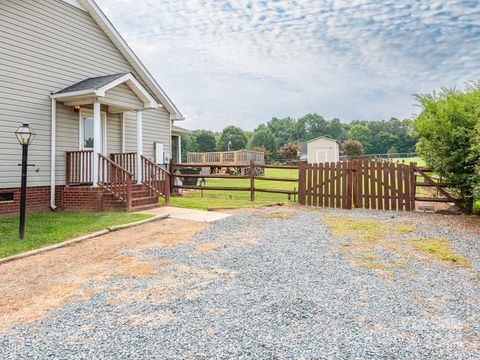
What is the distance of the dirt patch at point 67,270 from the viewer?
3.53 metres

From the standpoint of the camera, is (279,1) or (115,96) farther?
(279,1)

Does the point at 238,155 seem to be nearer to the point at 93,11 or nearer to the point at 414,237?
the point at 93,11

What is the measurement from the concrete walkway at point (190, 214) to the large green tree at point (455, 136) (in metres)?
5.64

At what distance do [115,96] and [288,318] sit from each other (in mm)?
8387

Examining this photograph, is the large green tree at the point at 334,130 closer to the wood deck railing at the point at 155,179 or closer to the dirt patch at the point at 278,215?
the wood deck railing at the point at 155,179

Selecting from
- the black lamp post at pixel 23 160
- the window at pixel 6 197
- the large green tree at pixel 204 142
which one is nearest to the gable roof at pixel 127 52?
the black lamp post at pixel 23 160

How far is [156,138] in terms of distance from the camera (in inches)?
519

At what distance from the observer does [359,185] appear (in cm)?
982

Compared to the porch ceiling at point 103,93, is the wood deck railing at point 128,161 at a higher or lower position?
lower

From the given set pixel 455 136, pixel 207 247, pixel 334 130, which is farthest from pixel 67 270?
pixel 334 130

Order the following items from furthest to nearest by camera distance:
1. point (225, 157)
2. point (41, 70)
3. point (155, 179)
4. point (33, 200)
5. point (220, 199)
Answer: point (225, 157) < point (220, 199) < point (155, 179) < point (41, 70) < point (33, 200)

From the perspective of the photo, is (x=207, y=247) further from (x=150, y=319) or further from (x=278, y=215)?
(x=278, y=215)

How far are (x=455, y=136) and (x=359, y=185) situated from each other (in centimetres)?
272

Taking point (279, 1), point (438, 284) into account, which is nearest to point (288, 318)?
point (438, 284)
